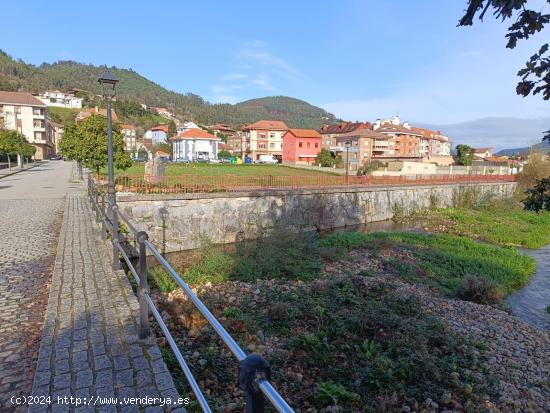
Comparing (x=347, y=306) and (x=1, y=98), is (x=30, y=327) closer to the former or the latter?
(x=347, y=306)

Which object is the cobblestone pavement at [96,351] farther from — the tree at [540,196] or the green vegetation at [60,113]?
the green vegetation at [60,113]

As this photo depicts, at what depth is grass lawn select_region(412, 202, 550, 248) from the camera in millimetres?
18722

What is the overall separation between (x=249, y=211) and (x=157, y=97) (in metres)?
180

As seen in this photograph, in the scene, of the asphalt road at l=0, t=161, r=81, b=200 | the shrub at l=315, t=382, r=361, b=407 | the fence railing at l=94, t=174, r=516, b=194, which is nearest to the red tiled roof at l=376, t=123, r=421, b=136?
the fence railing at l=94, t=174, r=516, b=194

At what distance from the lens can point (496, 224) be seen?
874 inches

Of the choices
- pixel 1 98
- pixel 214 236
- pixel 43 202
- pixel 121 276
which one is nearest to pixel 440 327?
pixel 121 276

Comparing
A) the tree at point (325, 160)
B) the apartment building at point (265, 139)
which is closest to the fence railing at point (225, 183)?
the tree at point (325, 160)

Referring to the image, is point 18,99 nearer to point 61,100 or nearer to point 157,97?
point 61,100

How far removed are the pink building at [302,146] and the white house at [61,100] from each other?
99.5 m

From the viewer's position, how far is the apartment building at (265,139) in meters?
77.7

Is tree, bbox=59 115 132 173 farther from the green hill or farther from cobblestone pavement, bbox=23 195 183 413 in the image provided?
the green hill

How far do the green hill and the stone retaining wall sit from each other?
426ft

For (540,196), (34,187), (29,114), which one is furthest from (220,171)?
(29,114)

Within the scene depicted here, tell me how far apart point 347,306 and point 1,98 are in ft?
288
